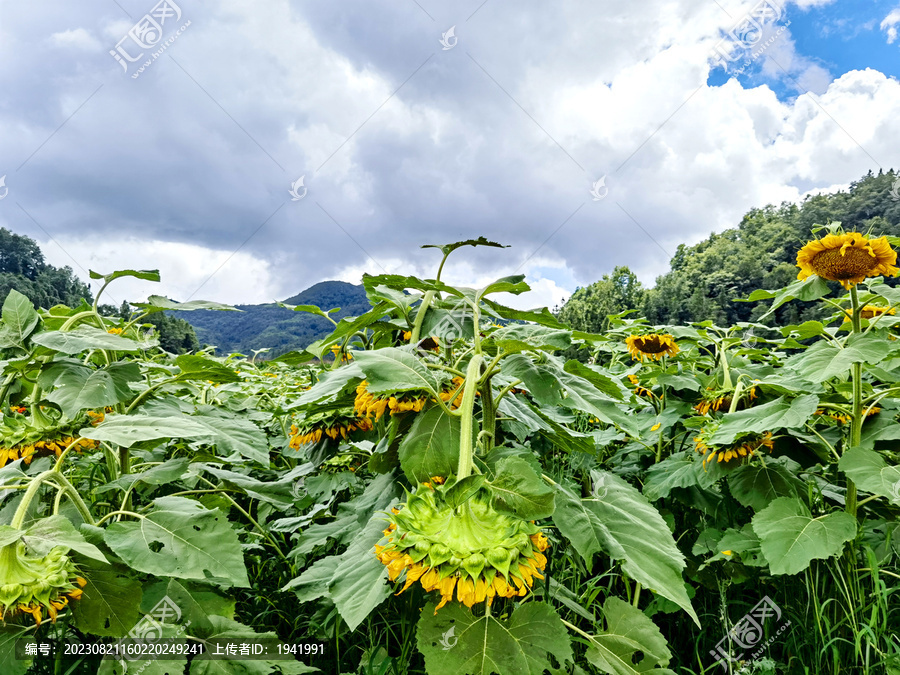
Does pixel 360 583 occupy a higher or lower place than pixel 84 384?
lower

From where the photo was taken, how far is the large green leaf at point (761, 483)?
2004mm

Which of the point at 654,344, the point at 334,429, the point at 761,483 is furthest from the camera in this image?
the point at 654,344

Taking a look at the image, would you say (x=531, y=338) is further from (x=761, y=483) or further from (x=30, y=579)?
(x=761, y=483)

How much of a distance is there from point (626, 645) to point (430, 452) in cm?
67

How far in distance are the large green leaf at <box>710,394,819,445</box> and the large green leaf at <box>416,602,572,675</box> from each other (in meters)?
1.18

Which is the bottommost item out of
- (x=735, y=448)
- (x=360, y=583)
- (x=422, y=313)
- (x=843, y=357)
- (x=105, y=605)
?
(x=105, y=605)

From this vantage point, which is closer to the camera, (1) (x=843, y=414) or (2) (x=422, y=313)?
(2) (x=422, y=313)

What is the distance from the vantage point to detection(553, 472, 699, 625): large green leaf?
3.31 feet

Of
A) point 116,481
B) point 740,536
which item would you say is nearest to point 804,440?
point 740,536

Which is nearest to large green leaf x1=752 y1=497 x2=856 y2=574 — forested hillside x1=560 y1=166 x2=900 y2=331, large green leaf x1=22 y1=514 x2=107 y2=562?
large green leaf x1=22 y1=514 x2=107 y2=562

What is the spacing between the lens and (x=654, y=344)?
3035mm

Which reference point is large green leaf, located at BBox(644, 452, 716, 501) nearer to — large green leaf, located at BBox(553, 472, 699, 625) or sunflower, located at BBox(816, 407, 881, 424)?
sunflower, located at BBox(816, 407, 881, 424)

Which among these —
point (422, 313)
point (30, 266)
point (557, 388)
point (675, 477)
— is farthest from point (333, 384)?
point (30, 266)

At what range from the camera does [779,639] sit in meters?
2.06
